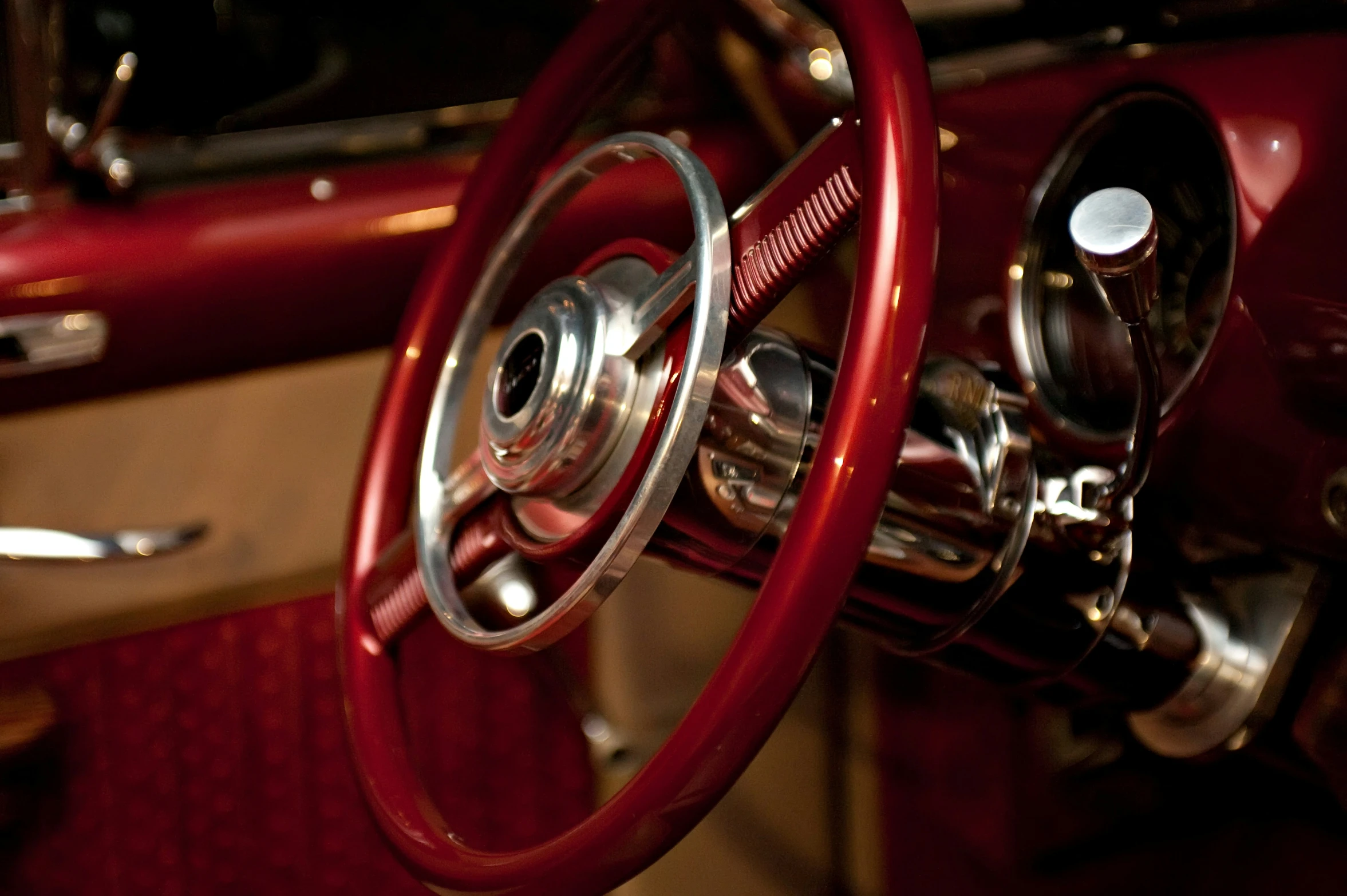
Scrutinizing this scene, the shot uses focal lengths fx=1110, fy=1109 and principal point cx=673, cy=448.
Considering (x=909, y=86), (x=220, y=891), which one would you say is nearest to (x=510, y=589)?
(x=909, y=86)

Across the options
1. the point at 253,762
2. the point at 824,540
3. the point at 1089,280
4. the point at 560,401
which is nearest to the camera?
the point at 824,540

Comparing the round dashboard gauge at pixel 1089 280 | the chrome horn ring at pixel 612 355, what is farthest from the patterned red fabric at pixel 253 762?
the round dashboard gauge at pixel 1089 280

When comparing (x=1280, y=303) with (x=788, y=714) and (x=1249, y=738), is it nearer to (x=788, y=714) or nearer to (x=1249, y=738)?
(x=1249, y=738)

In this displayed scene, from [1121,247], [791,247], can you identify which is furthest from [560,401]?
[1121,247]

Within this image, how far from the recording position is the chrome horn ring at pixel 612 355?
1.64 feet

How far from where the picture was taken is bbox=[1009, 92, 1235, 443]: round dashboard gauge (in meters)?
0.75

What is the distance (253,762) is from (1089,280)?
2.64 ft

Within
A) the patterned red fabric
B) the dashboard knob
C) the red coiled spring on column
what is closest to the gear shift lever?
the dashboard knob

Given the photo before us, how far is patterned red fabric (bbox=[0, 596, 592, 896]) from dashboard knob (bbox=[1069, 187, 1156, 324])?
27.3 inches

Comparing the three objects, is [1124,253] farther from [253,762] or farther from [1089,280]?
[253,762]

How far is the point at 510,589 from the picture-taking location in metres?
0.69

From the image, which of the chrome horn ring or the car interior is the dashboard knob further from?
the chrome horn ring

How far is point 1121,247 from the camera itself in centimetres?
49

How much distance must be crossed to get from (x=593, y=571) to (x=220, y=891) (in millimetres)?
657
